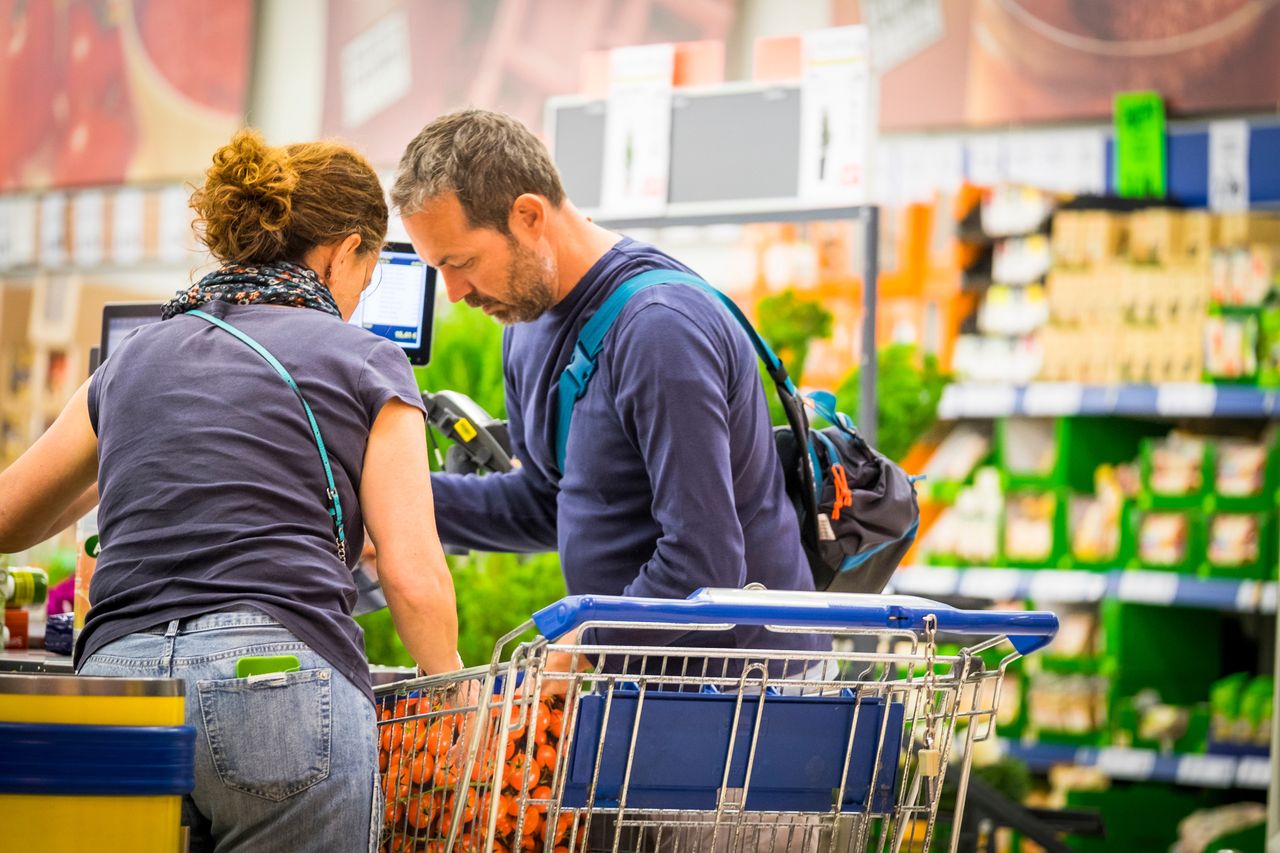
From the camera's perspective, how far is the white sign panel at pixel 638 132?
12.1 ft

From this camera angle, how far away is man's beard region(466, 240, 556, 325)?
2.11 m

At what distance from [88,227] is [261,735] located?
727 centimetres

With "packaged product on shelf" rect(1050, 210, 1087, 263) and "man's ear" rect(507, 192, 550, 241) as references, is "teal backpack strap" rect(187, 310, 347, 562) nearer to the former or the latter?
"man's ear" rect(507, 192, 550, 241)

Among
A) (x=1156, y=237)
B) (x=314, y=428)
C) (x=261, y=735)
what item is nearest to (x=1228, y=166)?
(x=1156, y=237)

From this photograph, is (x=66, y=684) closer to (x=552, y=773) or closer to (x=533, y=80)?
(x=552, y=773)

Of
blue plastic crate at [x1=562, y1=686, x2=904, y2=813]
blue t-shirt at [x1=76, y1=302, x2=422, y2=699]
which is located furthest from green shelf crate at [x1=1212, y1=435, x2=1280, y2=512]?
blue t-shirt at [x1=76, y1=302, x2=422, y2=699]

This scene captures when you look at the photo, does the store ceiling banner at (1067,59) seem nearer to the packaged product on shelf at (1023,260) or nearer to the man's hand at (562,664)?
the packaged product on shelf at (1023,260)

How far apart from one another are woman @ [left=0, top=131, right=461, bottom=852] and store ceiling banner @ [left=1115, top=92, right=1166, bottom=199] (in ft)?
13.2

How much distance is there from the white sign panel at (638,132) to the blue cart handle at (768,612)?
2209mm

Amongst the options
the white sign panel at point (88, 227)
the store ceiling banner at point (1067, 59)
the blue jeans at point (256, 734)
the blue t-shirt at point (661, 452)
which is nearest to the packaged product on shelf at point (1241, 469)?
the store ceiling banner at point (1067, 59)

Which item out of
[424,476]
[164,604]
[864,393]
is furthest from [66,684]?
[864,393]

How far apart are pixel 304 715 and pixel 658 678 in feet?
1.17

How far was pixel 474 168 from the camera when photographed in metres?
2.04

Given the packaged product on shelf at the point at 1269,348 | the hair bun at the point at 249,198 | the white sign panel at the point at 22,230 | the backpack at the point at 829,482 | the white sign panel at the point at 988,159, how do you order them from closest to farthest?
the hair bun at the point at 249,198 < the backpack at the point at 829,482 < the packaged product on shelf at the point at 1269,348 < the white sign panel at the point at 988,159 < the white sign panel at the point at 22,230
